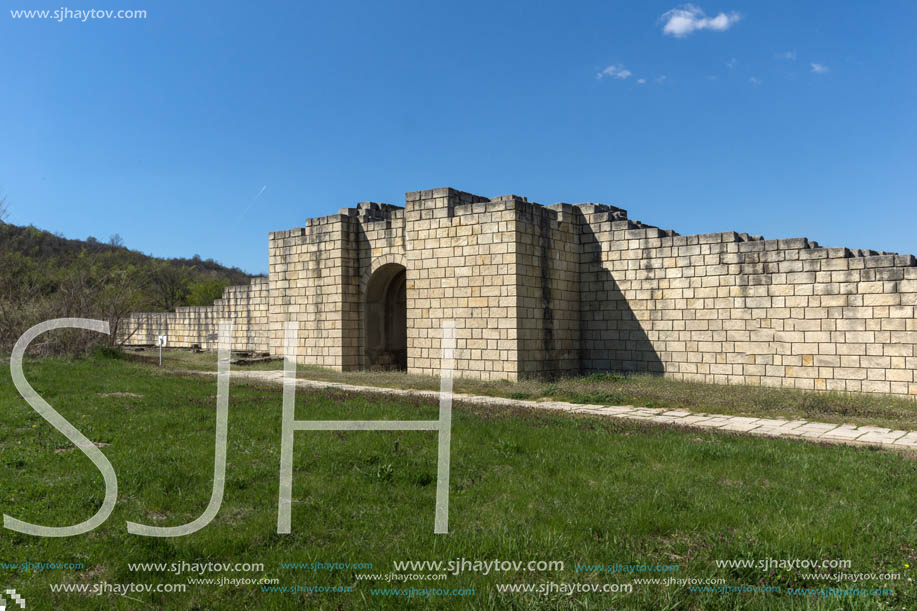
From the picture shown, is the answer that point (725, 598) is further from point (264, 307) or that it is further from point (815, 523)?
point (264, 307)

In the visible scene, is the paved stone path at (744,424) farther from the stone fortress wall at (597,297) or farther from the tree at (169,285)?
the tree at (169,285)

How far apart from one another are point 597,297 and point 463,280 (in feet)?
10.3

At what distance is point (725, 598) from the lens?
10.7 feet

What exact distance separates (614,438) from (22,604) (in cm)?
536

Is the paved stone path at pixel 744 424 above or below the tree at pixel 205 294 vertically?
below

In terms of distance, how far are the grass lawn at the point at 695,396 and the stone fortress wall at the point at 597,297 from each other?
696 millimetres

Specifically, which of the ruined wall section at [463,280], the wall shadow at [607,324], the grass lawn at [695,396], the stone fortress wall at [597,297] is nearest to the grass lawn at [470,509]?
the grass lawn at [695,396]

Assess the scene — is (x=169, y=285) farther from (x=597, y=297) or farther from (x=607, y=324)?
(x=607, y=324)

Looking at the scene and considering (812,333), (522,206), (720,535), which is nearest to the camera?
(720,535)

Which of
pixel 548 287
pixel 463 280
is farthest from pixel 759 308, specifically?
pixel 463 280

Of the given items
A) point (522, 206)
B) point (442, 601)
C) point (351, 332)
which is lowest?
point (442, 601)

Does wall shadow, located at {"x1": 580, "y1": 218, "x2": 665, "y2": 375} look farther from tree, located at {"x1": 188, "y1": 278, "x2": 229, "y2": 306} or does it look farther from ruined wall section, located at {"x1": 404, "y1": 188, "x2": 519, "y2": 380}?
tree, located at {"x1": 188, "y1": 278, "x2": 229, "y2": 306}

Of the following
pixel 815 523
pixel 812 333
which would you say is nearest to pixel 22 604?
pixel 815 523

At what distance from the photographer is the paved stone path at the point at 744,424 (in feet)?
24.7
